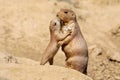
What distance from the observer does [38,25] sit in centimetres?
1322

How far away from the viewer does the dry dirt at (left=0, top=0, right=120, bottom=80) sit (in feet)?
39.2

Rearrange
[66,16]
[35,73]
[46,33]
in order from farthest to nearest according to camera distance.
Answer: [46,33], [66,16], [35,73]

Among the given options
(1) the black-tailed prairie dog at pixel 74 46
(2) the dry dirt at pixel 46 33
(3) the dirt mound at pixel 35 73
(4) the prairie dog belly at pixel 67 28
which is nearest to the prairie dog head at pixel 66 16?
(1) the black-tailed prairie dog at pixel 74 46

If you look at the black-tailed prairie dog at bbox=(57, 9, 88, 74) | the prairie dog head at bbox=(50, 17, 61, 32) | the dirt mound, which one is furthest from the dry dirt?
the dirt mound

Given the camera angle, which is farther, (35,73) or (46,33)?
(46,33)

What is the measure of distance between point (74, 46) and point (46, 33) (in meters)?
6.07

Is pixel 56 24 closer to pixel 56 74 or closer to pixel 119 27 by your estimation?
pixel 56 74

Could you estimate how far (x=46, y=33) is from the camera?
13.0m

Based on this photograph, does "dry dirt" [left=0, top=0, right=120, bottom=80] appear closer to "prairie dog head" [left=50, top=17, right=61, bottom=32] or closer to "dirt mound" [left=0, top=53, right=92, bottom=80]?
"prairie dog head" [left=50, top=17, right=61, bottom=32]

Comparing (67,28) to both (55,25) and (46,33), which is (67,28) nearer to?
(55,25)

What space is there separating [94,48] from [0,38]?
254 centimetres

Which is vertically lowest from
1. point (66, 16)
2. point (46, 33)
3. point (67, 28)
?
point (46, 33)

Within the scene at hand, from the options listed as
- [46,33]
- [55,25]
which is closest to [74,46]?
[55,25]

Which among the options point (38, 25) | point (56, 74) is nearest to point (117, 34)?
point (38, 25)
